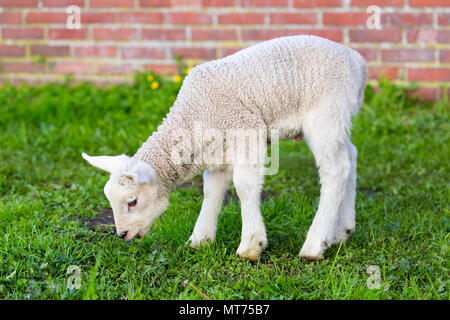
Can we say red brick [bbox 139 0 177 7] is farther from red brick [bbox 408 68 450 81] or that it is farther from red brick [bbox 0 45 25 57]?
red brick [bbox 408 68 450 81]

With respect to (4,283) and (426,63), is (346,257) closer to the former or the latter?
(4,283)

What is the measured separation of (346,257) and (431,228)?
75 centimetres

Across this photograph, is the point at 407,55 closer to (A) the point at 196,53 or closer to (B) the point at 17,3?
(A) the point at 196,53

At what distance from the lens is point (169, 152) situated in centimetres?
343

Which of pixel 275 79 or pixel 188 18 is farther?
pixel 188 18

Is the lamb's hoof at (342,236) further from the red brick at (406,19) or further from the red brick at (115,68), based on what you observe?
the red brick at (115,68)

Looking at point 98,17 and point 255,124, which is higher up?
point 98,17

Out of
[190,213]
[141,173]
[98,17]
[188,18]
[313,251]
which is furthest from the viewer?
[98,17]

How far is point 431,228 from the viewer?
153 inches

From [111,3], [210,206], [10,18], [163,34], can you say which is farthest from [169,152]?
[10,18]

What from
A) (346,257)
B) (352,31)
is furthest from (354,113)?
(352,31)

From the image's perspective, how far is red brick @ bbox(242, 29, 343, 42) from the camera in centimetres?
629

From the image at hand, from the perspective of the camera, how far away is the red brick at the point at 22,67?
22.5ft

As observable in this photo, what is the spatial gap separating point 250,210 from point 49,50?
4.25 meters
